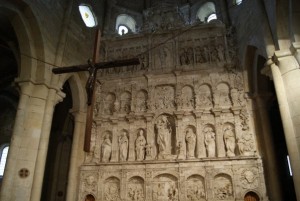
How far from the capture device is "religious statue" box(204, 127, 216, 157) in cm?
1202

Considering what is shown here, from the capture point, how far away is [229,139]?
12.1 metres

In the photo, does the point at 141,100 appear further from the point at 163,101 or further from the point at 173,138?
the point at 173,138

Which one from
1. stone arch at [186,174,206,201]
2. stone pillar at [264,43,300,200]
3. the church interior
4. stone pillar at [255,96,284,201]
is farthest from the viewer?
stone arch at [186,174,206,201]

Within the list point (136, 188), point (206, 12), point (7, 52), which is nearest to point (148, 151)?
point (136, 188)

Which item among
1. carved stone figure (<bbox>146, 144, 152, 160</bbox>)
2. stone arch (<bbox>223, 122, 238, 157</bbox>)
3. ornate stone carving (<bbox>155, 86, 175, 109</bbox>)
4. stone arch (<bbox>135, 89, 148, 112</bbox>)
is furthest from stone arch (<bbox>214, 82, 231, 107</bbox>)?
carved stone figure (<bbox>146, 144, 152, 160</bbox>)

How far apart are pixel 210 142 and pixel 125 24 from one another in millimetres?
9307

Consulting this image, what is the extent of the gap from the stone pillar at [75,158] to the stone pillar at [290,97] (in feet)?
28.6

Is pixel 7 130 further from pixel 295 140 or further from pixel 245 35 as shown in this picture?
pixel 295 140

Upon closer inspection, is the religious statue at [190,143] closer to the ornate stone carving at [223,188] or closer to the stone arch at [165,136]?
the stone arch at [165,136]

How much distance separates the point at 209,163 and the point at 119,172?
383 centimetres

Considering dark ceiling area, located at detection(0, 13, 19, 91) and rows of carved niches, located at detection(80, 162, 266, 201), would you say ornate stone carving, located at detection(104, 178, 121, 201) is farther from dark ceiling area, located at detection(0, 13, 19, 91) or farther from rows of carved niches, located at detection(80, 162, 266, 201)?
dark ceiling area, located at detection(0, 13, 19, 91)

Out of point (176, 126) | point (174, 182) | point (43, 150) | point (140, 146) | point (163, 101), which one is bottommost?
point (174, 182)

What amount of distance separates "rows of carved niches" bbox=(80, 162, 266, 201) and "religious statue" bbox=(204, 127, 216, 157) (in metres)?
0.50

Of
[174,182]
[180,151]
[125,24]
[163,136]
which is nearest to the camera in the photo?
[174,182]
